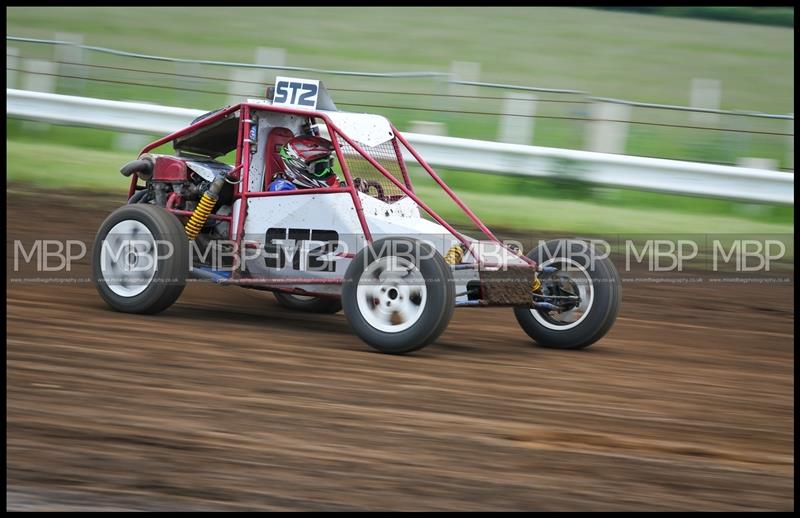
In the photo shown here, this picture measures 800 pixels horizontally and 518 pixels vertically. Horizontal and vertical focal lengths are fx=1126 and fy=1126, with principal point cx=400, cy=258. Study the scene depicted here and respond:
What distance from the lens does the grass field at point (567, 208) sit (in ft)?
36.7

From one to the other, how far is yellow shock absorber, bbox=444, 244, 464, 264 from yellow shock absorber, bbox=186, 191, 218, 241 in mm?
1555

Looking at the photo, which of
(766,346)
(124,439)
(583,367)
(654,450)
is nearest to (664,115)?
(766,346)

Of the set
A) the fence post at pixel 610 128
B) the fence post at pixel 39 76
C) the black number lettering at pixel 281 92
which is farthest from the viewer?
the fence post at pixel 39 76

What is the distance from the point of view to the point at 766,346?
25.0 feet

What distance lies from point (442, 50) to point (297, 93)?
12.4m

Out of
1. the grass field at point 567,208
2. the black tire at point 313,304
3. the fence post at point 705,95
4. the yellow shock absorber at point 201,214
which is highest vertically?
the fence post at point 705,95

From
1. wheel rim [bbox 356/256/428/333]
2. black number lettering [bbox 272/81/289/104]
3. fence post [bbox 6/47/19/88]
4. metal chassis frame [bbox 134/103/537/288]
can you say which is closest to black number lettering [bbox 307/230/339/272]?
metal chassis frame [bbox 134/103/537/288]

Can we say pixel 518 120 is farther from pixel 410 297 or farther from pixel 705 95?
→ pixel 410 297

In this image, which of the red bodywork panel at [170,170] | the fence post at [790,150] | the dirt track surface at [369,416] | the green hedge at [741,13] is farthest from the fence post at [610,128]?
the green hedge at [741,13]

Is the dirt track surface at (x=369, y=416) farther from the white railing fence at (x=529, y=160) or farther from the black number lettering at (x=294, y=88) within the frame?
the white railing fence at (x=529, y=160)

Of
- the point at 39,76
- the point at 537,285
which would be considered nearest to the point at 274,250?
the point at 537,285

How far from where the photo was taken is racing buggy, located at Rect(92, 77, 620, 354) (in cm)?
646

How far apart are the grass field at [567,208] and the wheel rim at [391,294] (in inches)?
176

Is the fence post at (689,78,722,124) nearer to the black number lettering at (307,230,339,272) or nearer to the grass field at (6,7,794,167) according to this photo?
the grass field at (6,7,794,167)
